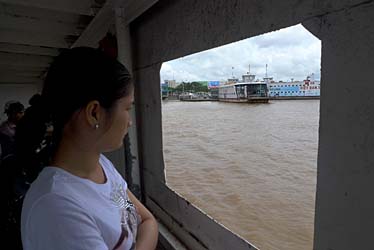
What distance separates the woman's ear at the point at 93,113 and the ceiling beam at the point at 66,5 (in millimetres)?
1986

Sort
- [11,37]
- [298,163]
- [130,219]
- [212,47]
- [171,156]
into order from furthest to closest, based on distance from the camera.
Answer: [171,156], [298,163], [11,37], [212,47], [130,219]

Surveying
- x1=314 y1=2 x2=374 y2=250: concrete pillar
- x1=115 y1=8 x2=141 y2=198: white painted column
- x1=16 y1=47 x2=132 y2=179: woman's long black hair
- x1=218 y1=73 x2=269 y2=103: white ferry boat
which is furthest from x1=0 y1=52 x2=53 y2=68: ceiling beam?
x1=314 y1=2 x2=374 y2=250: concrete pillar

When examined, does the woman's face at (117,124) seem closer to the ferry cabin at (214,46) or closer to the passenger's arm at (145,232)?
the passenger's arm at (145,232)

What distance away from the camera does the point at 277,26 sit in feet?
3.15

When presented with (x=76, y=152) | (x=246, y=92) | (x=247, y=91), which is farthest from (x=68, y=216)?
(x=246, y=92)

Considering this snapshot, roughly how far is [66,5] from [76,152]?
2036mm

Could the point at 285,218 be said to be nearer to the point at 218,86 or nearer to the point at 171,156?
the point at 171,156

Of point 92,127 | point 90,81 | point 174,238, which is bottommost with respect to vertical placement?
point 174,238

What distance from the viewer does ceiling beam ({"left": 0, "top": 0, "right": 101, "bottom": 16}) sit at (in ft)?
7.07

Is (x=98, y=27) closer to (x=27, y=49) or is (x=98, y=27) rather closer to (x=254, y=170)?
(x=27, y=49)

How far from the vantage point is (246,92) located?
8344mm

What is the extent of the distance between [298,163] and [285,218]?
7.99 ft

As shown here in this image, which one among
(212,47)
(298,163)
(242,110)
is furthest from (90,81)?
(242,110)

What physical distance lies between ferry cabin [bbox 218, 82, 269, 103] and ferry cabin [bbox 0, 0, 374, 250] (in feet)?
15.0
